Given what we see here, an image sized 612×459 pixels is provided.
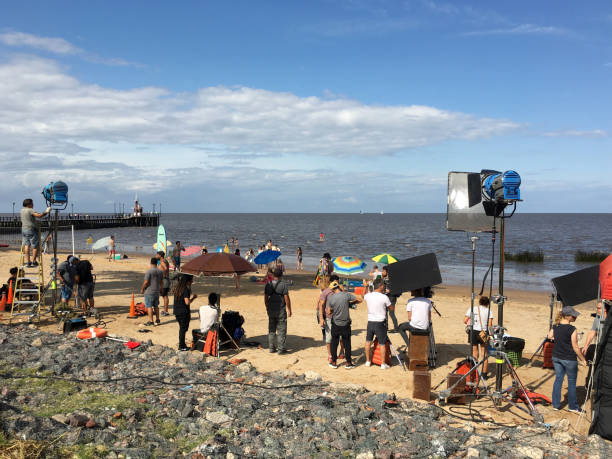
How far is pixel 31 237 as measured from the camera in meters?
13.1

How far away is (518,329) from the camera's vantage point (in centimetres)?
1349

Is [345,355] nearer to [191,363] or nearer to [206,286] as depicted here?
[191,363]

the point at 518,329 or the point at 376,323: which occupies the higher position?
the point at 376,323

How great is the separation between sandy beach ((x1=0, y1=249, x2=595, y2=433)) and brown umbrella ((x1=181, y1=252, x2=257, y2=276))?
1.94 meters

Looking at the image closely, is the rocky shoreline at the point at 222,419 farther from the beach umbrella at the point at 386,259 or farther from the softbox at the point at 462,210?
the beach umbrella at the point at 386,259

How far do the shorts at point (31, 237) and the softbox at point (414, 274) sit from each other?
10135 millimetres

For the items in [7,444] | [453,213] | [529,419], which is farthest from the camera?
[453,213]

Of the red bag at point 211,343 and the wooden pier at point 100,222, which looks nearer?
the red bag at point 211,343

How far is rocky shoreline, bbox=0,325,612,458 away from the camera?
5543mm

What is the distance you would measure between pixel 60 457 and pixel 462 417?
5.55m

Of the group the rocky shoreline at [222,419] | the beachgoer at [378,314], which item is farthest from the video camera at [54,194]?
the beachgoer at [378,314]

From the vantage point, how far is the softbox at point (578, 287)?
31.2ft

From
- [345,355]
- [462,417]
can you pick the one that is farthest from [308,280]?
[462,417]

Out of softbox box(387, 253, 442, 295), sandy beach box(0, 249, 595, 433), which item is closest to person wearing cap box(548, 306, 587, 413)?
sandy beach box(0, 249, 595, 433)
